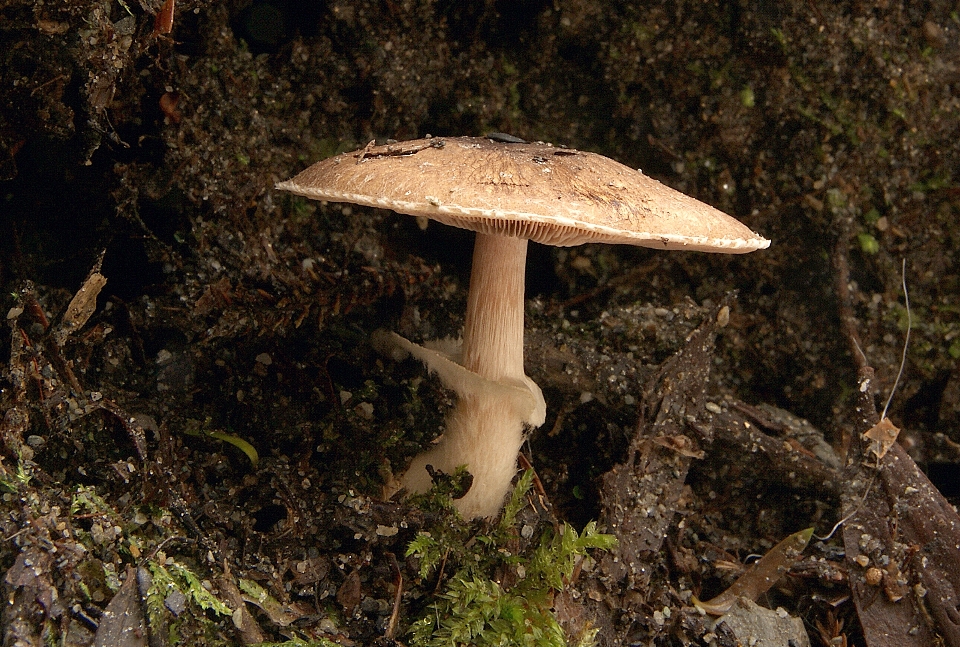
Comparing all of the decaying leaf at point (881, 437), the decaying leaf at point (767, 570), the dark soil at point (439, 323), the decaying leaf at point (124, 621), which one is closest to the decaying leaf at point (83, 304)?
the dark soil at point (439, 323)

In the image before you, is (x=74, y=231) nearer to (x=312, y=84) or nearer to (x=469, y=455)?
(x=312, y=84)

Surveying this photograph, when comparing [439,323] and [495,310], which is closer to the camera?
[495,310]

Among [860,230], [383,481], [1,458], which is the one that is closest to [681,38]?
[860,230]

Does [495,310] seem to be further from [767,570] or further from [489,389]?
[767,570]

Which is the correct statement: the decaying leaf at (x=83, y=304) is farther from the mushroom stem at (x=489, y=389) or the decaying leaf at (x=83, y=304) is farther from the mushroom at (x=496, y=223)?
the mushroom stem at (x=489, y=389)

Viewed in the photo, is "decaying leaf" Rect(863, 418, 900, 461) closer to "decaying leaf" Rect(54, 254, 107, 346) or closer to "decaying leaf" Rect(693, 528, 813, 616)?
"decaying leaf" Rect(693, 528, 813, 616)

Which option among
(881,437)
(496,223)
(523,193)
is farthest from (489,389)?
(881,437)

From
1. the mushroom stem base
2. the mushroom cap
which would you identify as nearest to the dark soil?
the mushroom stem base
